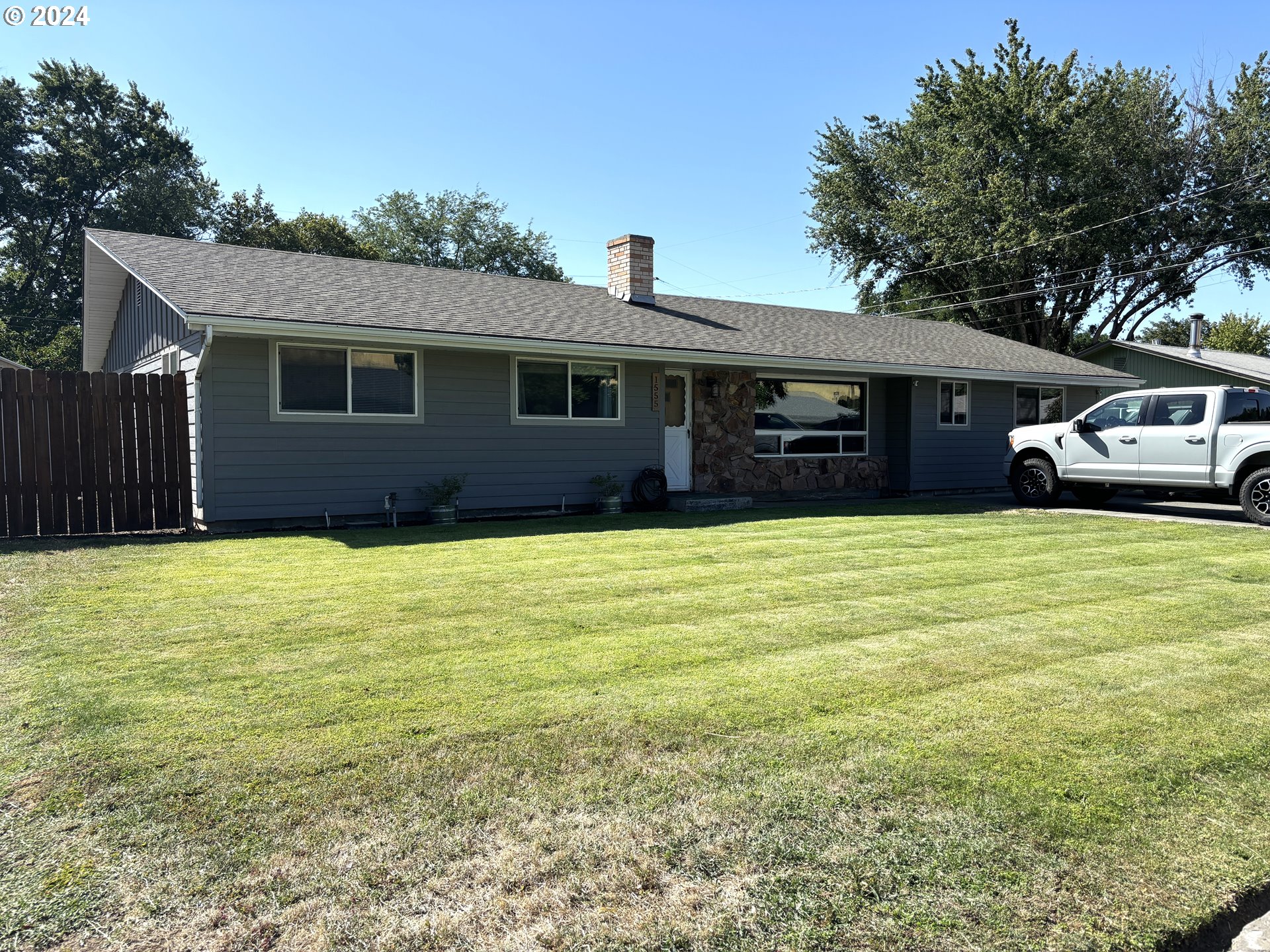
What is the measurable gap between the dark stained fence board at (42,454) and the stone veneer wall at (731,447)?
30.7ft

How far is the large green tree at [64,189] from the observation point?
34875mm

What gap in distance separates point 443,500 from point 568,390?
2.72 m

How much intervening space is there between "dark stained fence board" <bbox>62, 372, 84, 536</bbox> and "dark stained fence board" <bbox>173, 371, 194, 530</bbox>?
1.07 meters

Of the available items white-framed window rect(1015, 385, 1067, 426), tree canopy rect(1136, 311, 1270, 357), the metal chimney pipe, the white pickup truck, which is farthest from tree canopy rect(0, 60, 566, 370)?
tree canopy rect(1136, 311, 1270, 357)

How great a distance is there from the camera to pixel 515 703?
387cm

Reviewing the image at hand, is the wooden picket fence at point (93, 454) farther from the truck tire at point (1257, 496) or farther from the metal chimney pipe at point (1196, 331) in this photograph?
the metal chimney pipe at point (1196, 331)

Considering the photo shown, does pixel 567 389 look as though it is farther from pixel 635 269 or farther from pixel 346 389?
pixel 635 269

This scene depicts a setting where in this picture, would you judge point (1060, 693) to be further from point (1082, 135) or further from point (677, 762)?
point (1082, 135)

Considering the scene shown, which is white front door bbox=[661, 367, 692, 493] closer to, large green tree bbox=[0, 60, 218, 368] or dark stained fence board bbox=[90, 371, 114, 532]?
dark stained fence board bbox=[90, 371, 114, 532]

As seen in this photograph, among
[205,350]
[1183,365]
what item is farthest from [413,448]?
[1183,365]

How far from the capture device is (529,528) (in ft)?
36.7

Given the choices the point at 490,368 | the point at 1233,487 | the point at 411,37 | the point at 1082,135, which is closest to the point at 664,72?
the point at 411,37

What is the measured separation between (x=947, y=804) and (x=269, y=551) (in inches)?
304

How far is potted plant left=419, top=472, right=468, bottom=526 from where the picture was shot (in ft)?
38.2
